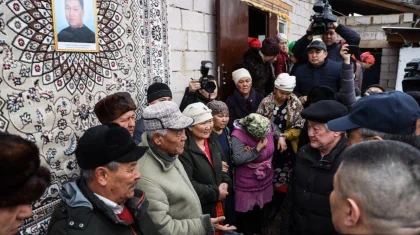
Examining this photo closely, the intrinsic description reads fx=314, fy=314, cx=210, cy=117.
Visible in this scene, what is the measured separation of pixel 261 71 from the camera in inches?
176

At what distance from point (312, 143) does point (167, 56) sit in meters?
1.84

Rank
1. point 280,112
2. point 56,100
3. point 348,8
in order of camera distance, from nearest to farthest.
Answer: point 56,100 < point 280,112 < point 348,8

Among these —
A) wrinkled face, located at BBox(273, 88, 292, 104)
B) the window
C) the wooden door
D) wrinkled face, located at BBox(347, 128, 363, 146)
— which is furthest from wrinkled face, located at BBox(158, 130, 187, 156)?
the window

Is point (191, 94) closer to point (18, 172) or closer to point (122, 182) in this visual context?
point (122, 182)

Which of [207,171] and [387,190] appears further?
[207,171]

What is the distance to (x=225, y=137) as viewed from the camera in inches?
127

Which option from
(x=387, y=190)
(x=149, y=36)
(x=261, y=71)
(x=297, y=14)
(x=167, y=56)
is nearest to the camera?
(x=387, y=190)

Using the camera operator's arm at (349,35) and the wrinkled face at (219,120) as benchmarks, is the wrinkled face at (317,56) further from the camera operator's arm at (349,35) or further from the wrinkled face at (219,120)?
the wrinkled face at (219,120)

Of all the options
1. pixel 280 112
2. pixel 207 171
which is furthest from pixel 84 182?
pixel 280 112

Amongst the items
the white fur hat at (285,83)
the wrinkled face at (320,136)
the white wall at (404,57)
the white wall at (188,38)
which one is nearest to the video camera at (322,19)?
the white fur hat at (285,83)

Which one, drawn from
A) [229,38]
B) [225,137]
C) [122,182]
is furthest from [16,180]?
[229,38]

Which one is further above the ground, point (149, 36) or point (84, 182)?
point (149, 36)

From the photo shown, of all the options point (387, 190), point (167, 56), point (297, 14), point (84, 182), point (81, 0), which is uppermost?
point (297, 14)

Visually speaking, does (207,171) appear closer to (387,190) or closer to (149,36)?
(149,36)
